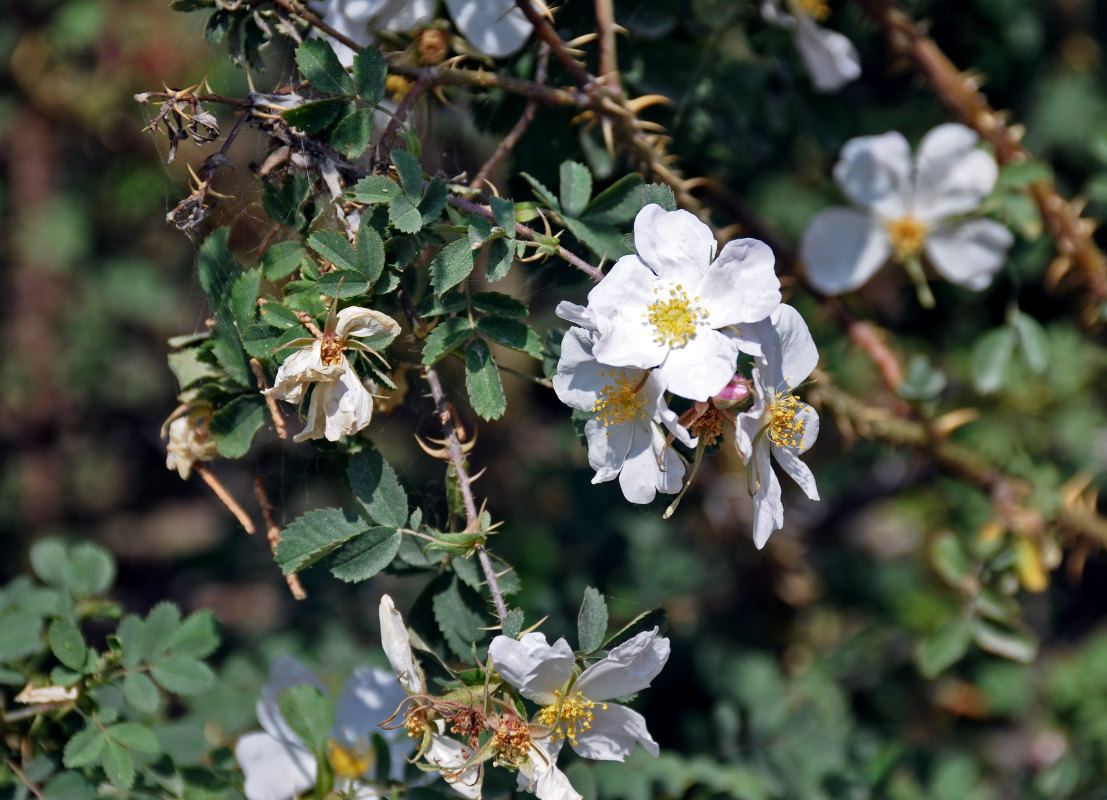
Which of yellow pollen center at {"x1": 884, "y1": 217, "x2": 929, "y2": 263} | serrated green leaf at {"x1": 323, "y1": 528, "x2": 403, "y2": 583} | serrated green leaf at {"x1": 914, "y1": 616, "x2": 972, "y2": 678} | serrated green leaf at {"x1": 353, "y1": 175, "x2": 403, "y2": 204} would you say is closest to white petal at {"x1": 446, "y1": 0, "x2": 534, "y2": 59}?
serrated green leaf at {"x1": 353, "y1": 175, "x2": 403, "y2": 204}

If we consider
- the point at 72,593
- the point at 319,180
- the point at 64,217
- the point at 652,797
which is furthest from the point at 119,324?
the point at 652,797

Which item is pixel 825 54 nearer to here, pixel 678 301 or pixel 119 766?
pixel 678 301

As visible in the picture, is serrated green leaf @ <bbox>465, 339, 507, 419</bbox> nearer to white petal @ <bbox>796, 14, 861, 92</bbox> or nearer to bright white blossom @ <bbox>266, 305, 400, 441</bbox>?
bright white blossom @ <bbox>266, 305, 400, 441</bbox>

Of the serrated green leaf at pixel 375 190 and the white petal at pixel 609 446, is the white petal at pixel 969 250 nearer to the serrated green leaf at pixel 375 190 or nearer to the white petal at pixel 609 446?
the white petal at pixel 609 446

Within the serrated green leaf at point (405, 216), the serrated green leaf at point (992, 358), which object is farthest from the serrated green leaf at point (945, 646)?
the serrated green leaf at point (405, 216)

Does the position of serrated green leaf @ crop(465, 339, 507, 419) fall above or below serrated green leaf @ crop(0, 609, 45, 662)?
above
